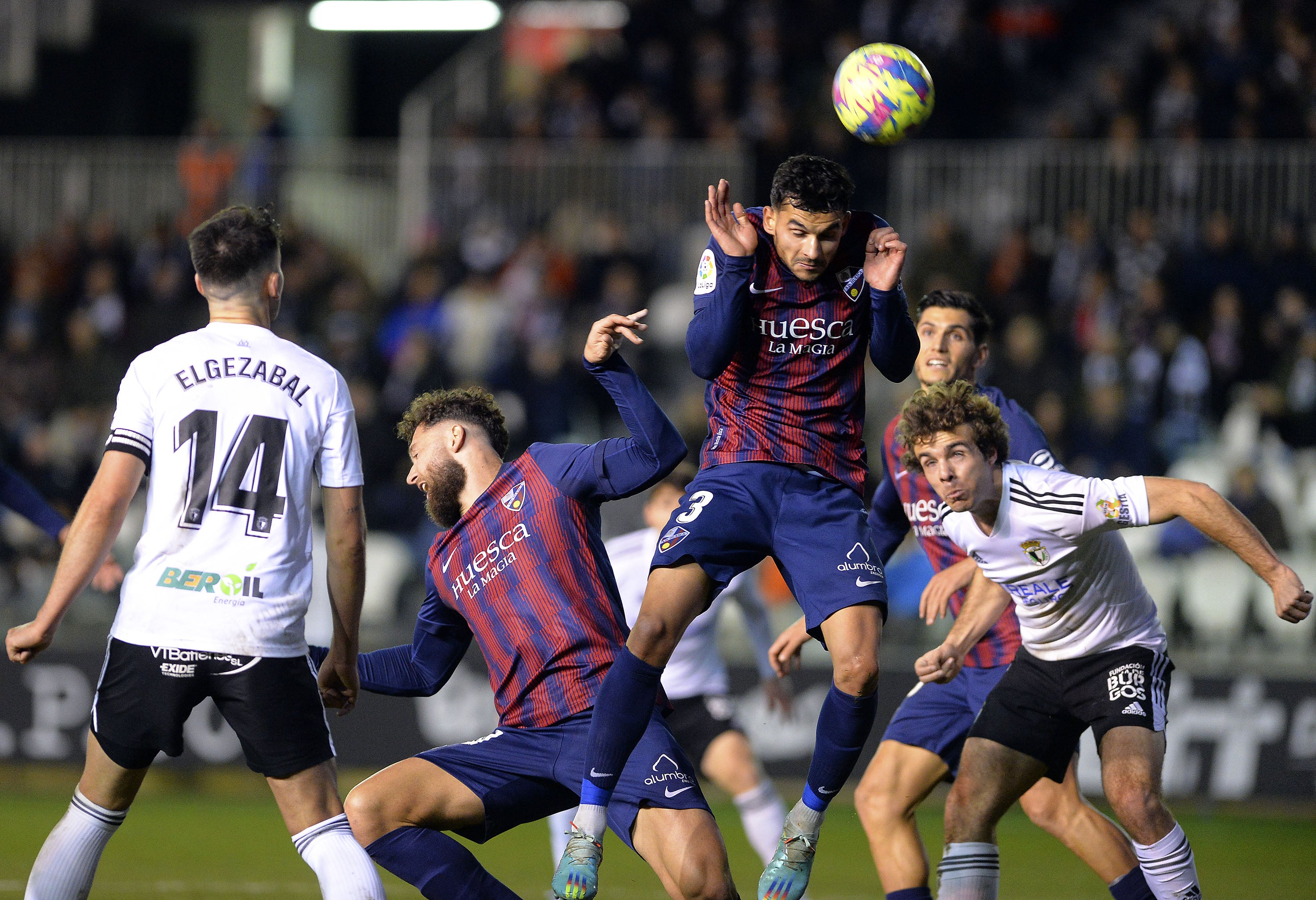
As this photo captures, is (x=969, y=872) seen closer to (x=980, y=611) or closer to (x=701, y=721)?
(x=980, y=611)

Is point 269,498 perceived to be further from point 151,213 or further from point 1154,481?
point 151,213

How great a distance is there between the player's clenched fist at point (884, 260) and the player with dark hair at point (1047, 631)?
488 mm

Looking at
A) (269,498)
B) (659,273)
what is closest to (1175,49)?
(659,273)

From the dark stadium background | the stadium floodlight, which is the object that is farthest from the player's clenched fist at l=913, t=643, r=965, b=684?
the stadium floodlight

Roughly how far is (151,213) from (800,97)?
7.26 metres

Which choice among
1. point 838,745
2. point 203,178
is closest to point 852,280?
point 838,745

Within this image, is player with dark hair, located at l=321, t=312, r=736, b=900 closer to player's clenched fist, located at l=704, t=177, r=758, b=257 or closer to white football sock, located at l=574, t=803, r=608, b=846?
white football sock, located at l=574, t=803, r=608, b=846

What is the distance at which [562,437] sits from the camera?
45.0 ft

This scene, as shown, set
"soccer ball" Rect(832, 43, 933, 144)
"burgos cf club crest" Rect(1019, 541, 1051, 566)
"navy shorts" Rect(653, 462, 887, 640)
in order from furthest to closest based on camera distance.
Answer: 1. "soccer ball" Rect(832, 43, 933, 144)
2. "burgos cf club crest" Rect(1019, 541, 1051, 566)
3. "navy shorts" Rect(653, 462, 887, 640)

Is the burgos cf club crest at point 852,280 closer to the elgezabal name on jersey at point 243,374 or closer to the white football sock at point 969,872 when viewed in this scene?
the elgezabal name on jersey at point 243,374

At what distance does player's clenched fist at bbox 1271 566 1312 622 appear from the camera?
4.83 m

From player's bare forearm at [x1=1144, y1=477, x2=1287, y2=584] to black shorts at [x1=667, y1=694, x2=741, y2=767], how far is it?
9.41 ft

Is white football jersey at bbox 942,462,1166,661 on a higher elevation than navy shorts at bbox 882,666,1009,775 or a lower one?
higher

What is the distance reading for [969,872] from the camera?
5.67 meters
